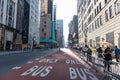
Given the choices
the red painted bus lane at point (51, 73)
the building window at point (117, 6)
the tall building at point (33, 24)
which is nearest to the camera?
the red painted bus lane at point (51, 73)

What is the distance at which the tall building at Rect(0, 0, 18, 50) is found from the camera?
71062mm

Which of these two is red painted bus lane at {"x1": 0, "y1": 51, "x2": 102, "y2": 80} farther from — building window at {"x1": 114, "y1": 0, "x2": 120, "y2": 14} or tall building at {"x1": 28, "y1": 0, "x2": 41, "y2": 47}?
tall building at {"x1": 28, "y1": 0, "x2": 41, "y2": 47}

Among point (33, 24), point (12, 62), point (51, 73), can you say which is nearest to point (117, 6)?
point (12, 62)

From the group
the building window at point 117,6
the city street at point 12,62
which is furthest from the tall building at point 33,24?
the building window at point 117,6

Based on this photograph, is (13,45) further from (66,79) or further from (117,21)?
(66,79)

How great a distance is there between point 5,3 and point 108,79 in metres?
69.7

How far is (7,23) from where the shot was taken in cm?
7706

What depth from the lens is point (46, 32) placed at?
19438 centimetres

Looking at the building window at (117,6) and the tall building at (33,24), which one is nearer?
the building window at (117,6)

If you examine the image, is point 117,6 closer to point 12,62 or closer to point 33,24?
point 12,62

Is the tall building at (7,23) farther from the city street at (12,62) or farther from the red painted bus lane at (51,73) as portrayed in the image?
the red painted bus lane at (51,73)

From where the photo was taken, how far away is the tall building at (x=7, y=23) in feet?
233

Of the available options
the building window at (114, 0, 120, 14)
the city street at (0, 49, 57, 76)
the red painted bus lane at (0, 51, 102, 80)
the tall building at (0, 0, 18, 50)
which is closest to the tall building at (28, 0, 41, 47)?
the tall building at (0, 0, 18, 50)

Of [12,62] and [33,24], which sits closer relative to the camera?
[12,62]
